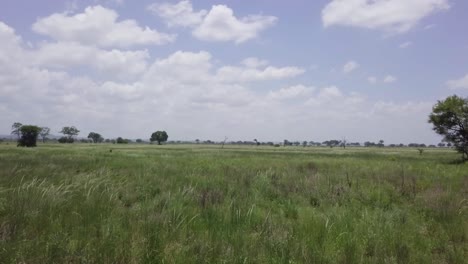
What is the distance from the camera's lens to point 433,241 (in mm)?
6594

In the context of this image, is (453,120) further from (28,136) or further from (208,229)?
(28,136)

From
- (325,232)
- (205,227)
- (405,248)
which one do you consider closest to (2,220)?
(205,227)

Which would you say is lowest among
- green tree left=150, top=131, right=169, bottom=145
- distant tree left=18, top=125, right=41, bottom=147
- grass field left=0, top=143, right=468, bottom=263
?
grass field left=0, top=143, right=468, bottom=263

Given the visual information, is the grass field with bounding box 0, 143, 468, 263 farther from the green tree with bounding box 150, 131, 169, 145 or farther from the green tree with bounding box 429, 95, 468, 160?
the green tree with bounding box 150, 131, 169, 145

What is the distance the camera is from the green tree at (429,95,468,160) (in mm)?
47250

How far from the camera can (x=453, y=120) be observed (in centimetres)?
4809

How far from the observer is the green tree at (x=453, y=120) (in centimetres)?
4725

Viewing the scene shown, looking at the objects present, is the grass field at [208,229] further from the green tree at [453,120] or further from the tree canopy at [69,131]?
the tree canopy at [69,131]

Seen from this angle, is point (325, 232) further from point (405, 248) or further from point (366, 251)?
point (405, 248)

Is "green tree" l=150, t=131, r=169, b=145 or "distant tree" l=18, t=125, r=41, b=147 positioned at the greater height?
"green tree" l=150, t=131, r=169, b=145

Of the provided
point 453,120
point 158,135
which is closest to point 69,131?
point 158,135

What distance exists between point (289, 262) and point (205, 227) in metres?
2.11

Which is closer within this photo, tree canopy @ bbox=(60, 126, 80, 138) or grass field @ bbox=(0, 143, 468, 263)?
grass field @ bbox=(0, 143, 468, 263)

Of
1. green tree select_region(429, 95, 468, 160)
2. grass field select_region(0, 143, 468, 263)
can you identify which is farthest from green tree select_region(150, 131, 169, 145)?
grass field select_region(0, 143, 468, 263)
